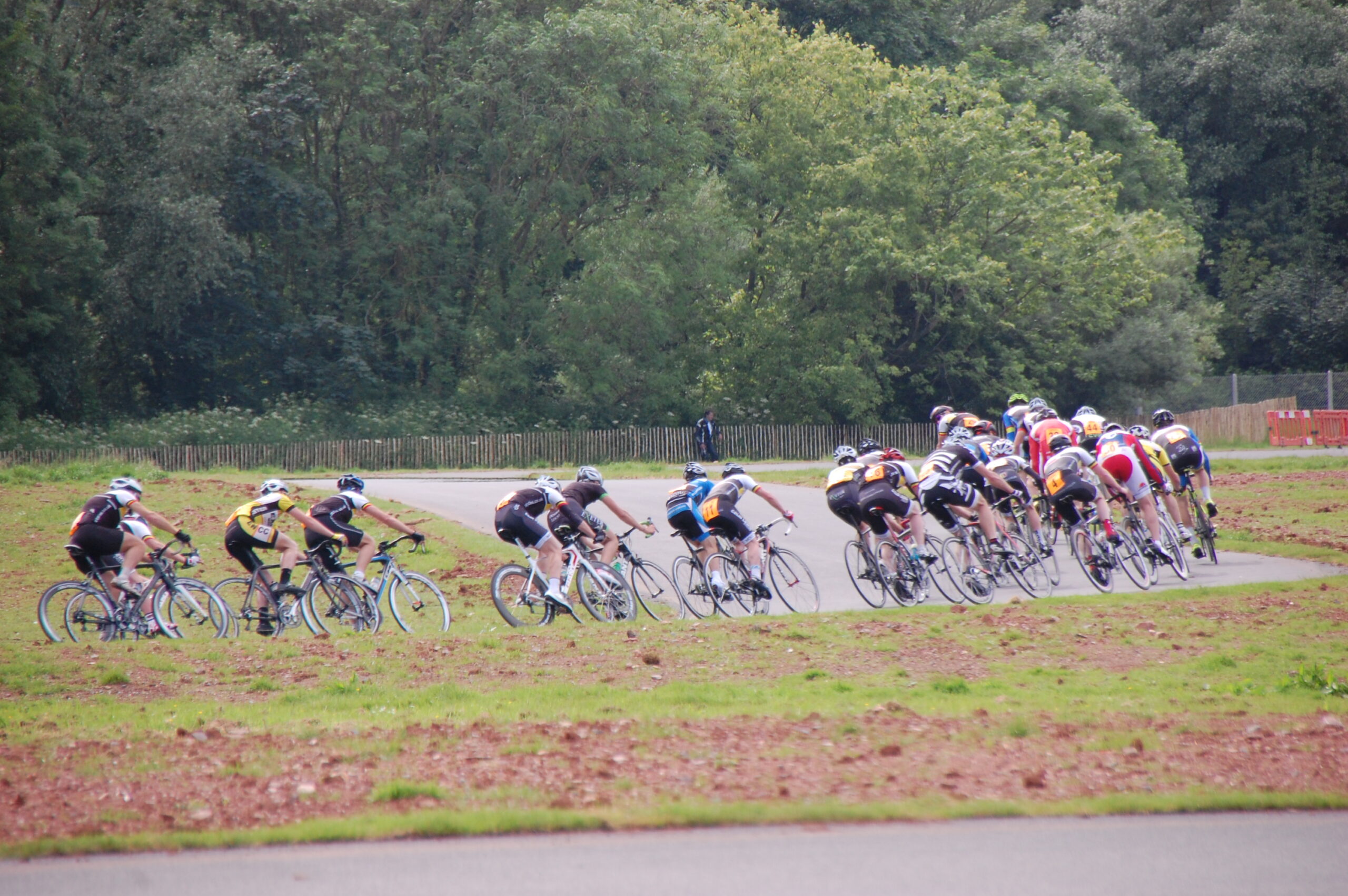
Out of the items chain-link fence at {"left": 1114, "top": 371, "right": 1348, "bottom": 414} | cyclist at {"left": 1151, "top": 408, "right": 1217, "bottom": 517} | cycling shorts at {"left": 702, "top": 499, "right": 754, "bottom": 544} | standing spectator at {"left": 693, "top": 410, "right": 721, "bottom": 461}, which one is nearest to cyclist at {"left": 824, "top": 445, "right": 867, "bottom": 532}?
cycling shorts at {"left": 702, "top": 499, "right": 754, "bottom": 544}

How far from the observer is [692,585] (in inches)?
653

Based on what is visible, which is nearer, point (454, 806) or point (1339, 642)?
point (454, 806)

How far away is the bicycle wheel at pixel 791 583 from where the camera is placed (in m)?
16.6

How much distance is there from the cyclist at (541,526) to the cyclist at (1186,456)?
8893 millimetres

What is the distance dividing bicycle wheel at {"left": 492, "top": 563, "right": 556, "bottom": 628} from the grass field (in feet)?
1.77

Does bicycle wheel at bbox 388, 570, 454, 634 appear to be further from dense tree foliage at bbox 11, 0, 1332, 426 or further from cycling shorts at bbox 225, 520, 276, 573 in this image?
dense tree foliage at bbox 11, 0, 1332, 426

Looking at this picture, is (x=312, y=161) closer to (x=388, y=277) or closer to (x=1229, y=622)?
(x=388, y=277)

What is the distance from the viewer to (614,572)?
15.8 meters

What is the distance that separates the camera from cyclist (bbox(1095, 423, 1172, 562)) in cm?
1730

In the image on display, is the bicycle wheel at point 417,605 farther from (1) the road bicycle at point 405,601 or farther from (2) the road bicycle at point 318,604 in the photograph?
(2) the road bicycle at point 318,604

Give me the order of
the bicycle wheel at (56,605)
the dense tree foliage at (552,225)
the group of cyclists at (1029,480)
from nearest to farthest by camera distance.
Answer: the bicycle wheel at (56,605), the group of cyclists at (1029,480), the dense tree foliage at (552,225)

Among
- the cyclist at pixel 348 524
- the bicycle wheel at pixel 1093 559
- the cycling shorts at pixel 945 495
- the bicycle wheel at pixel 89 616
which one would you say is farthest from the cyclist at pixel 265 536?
the bicycle wheel at pixel 1093 559

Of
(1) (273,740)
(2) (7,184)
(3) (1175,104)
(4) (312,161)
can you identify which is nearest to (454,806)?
(1) (273,740)

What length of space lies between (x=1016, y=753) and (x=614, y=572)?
761cm
